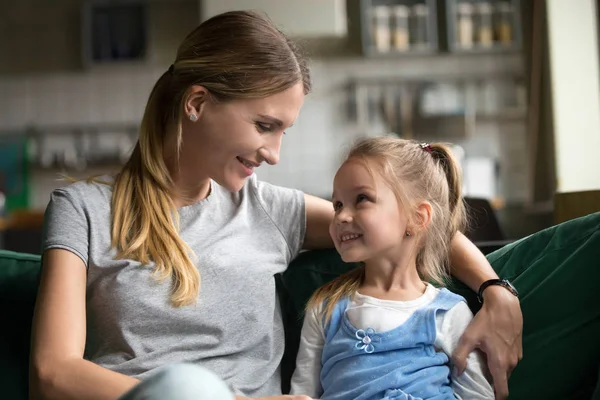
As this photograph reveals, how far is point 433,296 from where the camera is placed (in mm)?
1436

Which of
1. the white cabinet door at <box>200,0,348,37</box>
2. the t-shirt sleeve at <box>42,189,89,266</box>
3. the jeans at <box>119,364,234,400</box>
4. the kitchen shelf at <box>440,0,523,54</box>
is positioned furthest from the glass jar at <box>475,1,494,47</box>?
the jeans at <box>119,364,234,400</box>

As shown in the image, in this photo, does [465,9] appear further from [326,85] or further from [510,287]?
[510,287]

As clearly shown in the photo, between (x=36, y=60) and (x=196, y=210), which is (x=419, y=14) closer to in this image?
(x=36, y=60)

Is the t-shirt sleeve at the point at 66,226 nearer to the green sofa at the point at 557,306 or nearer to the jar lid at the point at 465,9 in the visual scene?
the green sofa at the point at 557,306

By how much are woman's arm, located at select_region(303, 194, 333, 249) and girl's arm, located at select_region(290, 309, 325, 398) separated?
0.21 m

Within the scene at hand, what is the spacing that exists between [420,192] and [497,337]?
0.32 meters

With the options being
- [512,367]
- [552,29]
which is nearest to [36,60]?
[552,29]

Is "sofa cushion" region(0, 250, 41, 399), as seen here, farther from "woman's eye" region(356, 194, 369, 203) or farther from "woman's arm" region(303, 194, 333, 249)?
"woman's eye" region(356, 194, 369, 203)

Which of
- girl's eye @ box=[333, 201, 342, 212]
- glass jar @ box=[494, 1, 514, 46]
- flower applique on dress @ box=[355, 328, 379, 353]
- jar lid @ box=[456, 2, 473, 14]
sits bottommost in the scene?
flower applique on dress @ box=[355, 328, 379, 353]

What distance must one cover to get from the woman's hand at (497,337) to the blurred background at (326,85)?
423cm

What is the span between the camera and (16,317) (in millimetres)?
1599

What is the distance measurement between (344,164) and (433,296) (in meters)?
0.31

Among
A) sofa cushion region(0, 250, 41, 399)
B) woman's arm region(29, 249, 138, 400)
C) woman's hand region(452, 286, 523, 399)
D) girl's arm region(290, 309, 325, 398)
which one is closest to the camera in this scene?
woman's arm region(29, 249, 138, 400)

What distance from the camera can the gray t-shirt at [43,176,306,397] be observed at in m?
1.38
